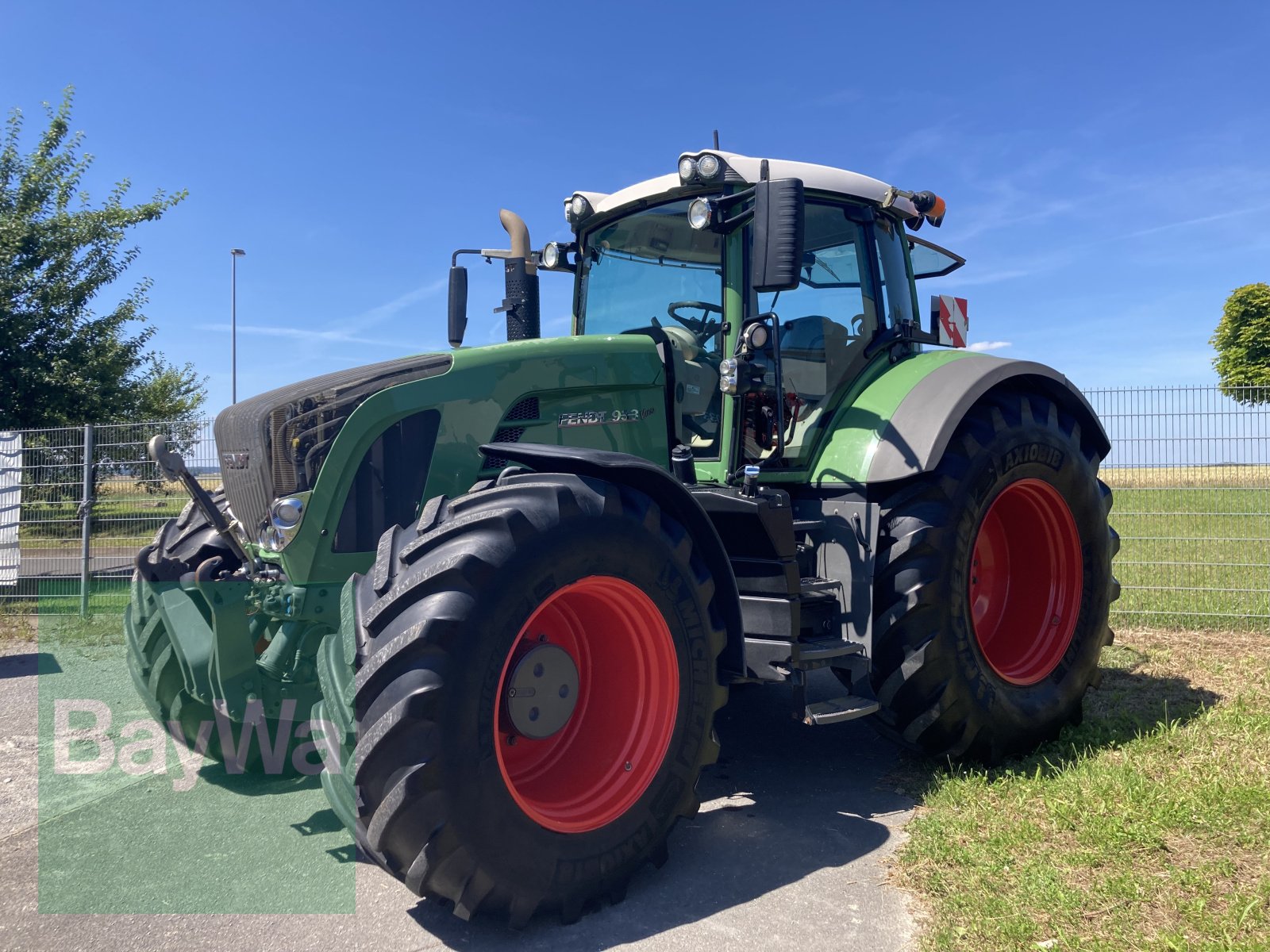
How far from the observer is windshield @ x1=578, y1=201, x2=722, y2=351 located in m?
4.27

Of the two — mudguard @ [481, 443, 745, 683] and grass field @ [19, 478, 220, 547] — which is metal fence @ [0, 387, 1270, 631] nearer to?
grass field @ [19, 478, 220, 547]

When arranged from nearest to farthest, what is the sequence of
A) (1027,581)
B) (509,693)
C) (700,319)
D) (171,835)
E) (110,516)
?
(509,693), (171,835), (700,319), (1027,581), (110,516)

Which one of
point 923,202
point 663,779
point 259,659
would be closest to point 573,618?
point 663,779

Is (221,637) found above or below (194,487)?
below

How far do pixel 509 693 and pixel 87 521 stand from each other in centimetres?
784

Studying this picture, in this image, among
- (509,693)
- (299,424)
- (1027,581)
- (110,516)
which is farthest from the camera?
(110,516)

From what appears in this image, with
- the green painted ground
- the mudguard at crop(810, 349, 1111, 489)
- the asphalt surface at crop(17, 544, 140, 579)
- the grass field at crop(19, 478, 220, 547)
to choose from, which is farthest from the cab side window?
the asphalt surface at crop(17, 544, 140, 579)

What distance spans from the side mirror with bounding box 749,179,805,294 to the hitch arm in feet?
7.35

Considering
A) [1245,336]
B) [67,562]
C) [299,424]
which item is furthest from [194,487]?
[1245,336]

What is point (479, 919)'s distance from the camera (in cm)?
274

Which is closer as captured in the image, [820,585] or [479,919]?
[479,919]

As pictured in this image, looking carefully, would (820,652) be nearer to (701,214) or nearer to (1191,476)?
(701,214)

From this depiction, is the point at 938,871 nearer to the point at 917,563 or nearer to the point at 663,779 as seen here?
the point at 663,779

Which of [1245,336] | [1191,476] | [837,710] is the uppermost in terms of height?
[1245,336]
